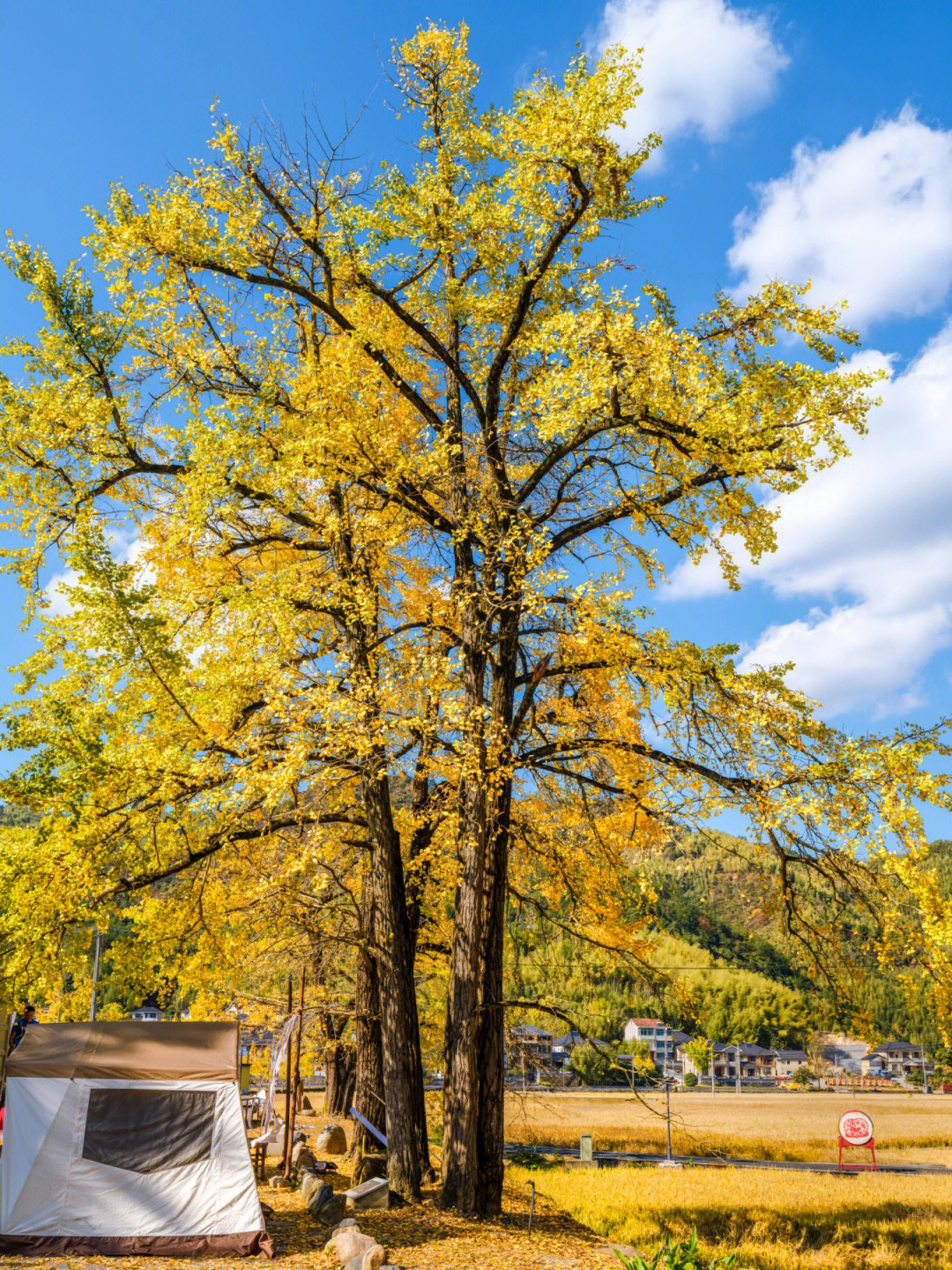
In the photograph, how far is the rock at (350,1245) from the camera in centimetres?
736

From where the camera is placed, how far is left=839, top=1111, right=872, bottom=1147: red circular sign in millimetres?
22578

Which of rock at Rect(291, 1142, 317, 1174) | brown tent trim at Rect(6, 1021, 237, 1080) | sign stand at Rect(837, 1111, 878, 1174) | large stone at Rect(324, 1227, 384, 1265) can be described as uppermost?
brown tent trim at Rect(6, 1021, 237, 1080)

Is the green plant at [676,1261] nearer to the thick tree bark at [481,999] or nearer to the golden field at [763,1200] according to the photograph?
the golden field at [763,1200]

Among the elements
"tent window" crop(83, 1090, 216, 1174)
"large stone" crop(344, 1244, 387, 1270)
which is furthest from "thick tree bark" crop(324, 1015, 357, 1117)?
"large stone" crop(344, 1244, 387, 1270)

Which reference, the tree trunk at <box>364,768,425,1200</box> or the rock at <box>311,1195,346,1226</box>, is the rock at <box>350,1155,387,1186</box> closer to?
the tree trunk at <box>364,768,425,1200</box>

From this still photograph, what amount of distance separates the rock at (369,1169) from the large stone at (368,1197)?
5.80 ft

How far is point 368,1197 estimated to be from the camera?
9.82 metres

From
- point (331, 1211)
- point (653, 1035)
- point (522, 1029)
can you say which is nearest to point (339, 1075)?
point (522, 1029)

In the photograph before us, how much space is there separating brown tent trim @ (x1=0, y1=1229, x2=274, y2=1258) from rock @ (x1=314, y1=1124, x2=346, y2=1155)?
27.0ft

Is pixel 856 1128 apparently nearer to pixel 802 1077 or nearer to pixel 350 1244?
pixel 350 1244

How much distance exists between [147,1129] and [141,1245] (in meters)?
0.95

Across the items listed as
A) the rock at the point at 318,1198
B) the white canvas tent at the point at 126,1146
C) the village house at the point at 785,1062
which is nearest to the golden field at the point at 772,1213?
the rock at the point at 318,1198

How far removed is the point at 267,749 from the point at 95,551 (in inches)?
110

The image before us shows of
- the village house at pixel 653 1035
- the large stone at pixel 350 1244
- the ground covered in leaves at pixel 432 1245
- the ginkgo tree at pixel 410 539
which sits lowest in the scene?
the village house at pixel 653 1035
